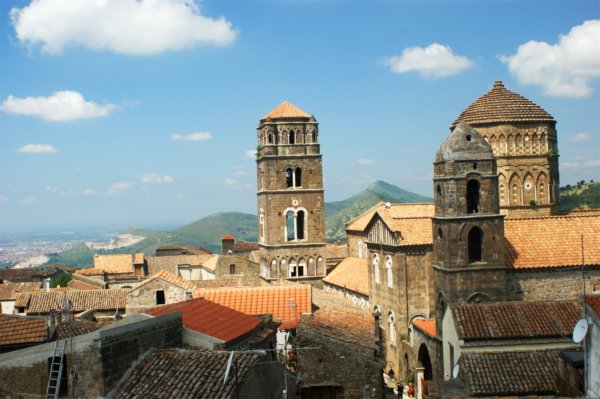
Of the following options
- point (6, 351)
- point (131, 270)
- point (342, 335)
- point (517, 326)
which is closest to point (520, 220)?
point (517, 326)

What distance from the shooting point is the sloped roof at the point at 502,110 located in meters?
39.7

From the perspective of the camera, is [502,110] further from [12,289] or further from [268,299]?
[12,289]

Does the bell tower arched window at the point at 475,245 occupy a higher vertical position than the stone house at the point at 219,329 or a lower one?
higher

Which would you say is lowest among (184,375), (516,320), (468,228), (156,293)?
(156,293)

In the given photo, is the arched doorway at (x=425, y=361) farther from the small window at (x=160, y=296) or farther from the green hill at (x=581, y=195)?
the green hill at (x=581, y=195)

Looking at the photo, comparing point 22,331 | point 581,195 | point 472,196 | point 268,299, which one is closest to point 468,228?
point 472,196

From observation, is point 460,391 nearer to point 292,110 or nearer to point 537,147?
point 537,147

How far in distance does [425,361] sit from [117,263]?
2203 inches

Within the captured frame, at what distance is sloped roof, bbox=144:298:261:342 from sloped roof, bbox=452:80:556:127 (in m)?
23.4

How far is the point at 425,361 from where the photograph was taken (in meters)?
33.4

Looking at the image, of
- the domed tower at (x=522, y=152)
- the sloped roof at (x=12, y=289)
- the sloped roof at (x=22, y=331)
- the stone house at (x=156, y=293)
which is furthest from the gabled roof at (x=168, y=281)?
the sloped roof at (x=22, y=331)

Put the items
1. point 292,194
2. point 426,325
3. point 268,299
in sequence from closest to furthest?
point 268,299
point 426,325
point 292,194

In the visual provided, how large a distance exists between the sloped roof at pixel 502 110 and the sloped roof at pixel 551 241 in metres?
8.99

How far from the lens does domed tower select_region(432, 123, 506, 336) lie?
95.6 ft
